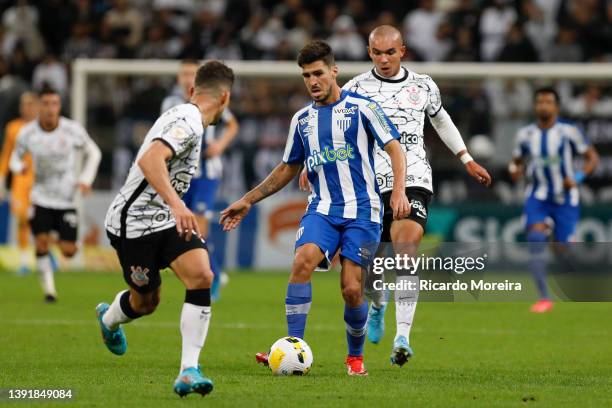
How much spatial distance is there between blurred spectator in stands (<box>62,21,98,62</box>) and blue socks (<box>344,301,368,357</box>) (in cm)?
1613

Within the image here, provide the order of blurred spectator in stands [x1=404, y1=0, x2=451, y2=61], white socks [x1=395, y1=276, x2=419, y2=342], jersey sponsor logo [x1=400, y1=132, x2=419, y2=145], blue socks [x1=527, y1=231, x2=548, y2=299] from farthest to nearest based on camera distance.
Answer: blurred spectator in stands [x1=404, y1=0, x2=451, y2=61], blue socks [x1=527, y1=231, x2=548, y2=299], jersey sponsor logo [x1=400, y1=132, x2=419, y2=145], white socks [x1=395, y1=276, x2=419, y2=342]

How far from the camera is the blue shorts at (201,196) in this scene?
14409 millimetres

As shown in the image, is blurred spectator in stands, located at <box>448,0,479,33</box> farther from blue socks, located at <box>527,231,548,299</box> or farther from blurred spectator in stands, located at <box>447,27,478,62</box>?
blue socks, located at <box>527,231,548,299</box>

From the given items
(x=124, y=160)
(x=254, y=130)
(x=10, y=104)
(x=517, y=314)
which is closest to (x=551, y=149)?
(x=517, y=314)

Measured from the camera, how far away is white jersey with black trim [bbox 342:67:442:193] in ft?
31.8

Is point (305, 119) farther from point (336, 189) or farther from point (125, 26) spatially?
point (125, 26)

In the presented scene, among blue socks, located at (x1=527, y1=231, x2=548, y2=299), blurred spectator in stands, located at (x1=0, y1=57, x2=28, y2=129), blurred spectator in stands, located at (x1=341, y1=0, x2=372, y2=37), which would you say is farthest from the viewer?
blurred spectator in stands, located at (x1=341, y1=0, x2=372, y2=37)

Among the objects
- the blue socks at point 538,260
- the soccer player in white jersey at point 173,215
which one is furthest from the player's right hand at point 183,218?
the blue socks at point 538,260

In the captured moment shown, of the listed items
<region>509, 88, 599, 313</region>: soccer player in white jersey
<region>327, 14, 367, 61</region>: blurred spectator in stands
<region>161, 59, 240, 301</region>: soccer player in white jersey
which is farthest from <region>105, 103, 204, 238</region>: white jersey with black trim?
<region>327, 14, 367, 61</region>: blurred spectator in stands

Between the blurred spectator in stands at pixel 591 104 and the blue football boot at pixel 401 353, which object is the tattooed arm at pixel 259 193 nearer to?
the blue football boot at pixel 401 353

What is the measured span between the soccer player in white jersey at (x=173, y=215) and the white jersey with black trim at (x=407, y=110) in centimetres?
221

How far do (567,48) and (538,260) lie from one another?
794cm

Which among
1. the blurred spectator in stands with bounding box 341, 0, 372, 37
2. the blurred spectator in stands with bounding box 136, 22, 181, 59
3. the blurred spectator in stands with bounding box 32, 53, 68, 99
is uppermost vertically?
the blurred spectator in stands with bounding box 341, 0, 372, 37

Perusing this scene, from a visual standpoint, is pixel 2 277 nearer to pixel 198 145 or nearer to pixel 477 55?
pixel 477 55
